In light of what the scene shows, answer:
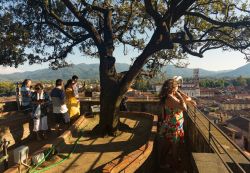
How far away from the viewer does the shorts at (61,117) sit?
8.48 meters

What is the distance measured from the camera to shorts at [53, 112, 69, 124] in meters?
8.48

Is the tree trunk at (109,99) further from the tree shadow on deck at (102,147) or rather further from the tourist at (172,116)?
the tourist at (172,116)

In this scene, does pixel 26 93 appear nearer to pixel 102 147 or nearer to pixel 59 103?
pixel 59 103

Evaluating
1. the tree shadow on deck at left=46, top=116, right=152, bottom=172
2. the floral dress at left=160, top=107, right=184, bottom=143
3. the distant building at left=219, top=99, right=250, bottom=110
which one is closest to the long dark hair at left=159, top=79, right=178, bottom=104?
the floral dress at left=160, top=107, right=184, bottom=143

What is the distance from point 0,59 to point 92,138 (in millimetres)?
4869

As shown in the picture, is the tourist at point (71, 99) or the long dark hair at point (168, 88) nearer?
the long dark hair at point (168, 88)

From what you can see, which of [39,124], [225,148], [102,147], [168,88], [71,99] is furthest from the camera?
[71,99]

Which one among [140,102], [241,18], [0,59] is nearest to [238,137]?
[140,102]

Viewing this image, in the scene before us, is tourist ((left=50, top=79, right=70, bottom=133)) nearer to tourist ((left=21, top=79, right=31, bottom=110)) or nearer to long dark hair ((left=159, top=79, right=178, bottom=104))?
tourist ((left=21, top=79, right=31, bottom=110))

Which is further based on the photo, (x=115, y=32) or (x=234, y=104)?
(x=234, y=104)

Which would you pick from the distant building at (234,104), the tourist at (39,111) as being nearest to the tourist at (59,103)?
the tourist at (39,111)

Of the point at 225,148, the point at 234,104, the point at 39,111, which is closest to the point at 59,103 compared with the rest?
the point at 39,111

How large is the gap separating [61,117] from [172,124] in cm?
438

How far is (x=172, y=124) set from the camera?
17.9 ft
